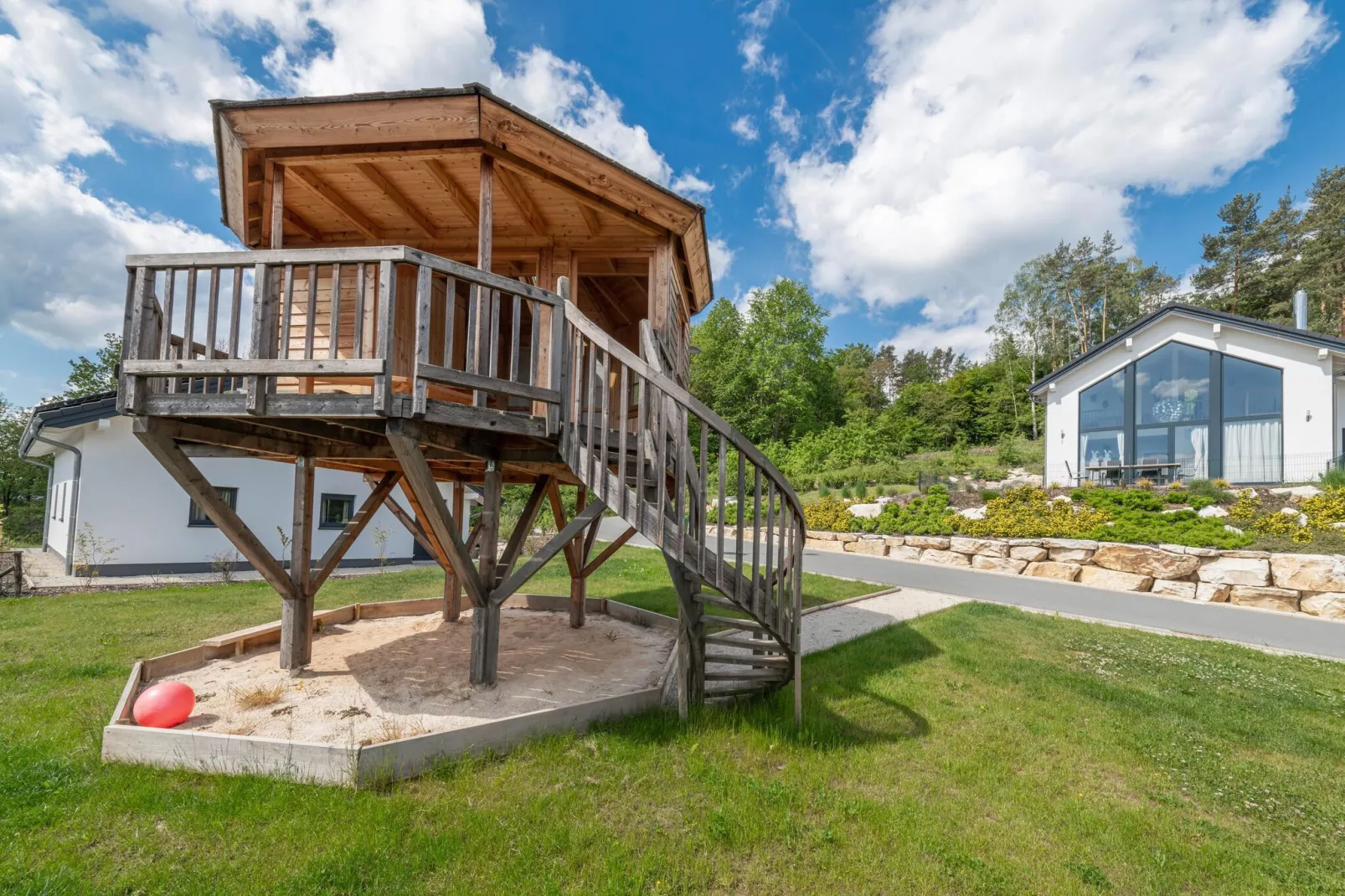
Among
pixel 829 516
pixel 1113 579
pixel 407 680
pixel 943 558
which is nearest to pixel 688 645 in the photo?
pixel 407 680

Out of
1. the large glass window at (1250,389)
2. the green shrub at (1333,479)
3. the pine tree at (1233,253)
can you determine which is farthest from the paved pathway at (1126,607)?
the pine tree at (1233,253)

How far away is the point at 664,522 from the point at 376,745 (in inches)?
86.5

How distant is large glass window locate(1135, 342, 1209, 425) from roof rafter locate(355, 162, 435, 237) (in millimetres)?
19336

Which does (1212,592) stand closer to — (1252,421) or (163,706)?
(1252,421)

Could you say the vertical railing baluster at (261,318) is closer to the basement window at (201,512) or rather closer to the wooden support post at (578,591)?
the wooden support post at (578,591)

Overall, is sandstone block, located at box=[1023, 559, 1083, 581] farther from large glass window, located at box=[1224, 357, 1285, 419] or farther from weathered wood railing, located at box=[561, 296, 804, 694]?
weathered wood railing, located at box=[561, 296, 804, 694]

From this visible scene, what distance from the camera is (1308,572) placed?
8.30 meters

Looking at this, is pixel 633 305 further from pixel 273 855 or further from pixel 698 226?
pixel 273 855

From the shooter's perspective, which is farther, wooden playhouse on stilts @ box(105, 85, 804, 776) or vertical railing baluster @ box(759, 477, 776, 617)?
vertical railing baluster @ box(759, 477, 776, 617)

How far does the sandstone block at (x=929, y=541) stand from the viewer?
13.2m

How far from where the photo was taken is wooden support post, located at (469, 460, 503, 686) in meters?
4.59

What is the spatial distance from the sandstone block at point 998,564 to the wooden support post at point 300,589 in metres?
12.6

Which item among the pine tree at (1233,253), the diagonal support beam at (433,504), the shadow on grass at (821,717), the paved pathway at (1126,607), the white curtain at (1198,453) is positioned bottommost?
the paved pathway at (1126,607)

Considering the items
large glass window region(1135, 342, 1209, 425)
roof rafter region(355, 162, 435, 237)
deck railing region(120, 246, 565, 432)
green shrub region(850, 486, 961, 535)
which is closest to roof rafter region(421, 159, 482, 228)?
roof rafter region(355, 162, 435, 237)
